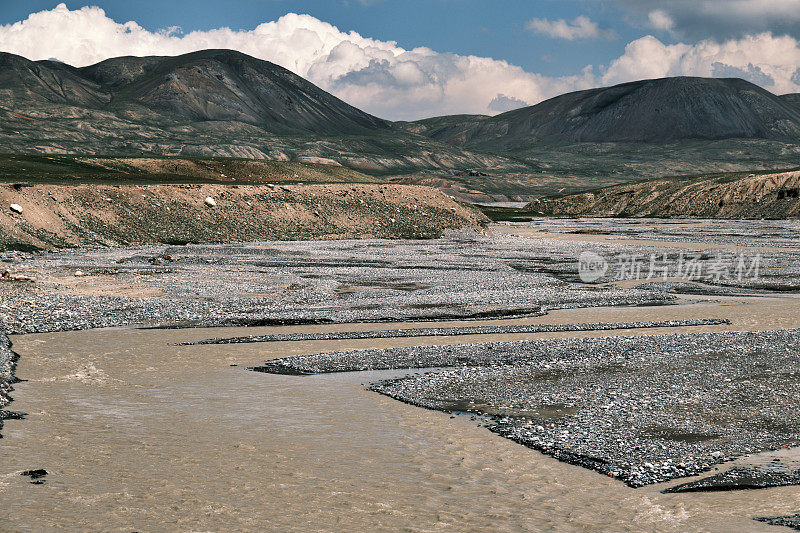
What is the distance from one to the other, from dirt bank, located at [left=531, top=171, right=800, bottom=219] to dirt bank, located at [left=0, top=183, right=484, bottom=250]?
77.7 m

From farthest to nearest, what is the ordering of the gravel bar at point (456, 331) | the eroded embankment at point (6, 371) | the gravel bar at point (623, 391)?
1. the gravel bar at point (456, 331)
2. the eroded embankment at point (6, 371)
3. the gravel bar at point (623, 391)

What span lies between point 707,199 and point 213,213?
124m

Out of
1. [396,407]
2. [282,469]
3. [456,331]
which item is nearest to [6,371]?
[396,407]

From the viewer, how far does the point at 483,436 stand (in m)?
17.0

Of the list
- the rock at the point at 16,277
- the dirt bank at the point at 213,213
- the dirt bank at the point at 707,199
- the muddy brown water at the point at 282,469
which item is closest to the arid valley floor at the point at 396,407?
the muddy brown water at the point at 282,469

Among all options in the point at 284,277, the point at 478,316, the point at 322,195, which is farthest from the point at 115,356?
the point at 322,195

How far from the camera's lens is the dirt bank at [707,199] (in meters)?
154

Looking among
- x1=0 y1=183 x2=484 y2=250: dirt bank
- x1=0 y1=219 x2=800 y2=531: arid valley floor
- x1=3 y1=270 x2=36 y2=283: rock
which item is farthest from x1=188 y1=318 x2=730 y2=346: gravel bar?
x1=0 y1=183 x2=484 y2=250: dirt bank

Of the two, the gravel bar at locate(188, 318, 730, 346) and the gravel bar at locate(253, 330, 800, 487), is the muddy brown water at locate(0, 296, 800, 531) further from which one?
the gravel bar at locate(188, 318, 730, 346)

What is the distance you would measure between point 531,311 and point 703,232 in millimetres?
80956

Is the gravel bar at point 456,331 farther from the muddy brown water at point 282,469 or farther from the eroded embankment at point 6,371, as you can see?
the muddy brown water at point 282,469

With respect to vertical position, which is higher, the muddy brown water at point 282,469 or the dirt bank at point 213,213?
the dirt bank at point 213,213

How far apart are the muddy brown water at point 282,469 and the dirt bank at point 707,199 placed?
148516 millimetres

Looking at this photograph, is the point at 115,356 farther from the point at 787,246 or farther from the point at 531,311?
the point at 787,246
